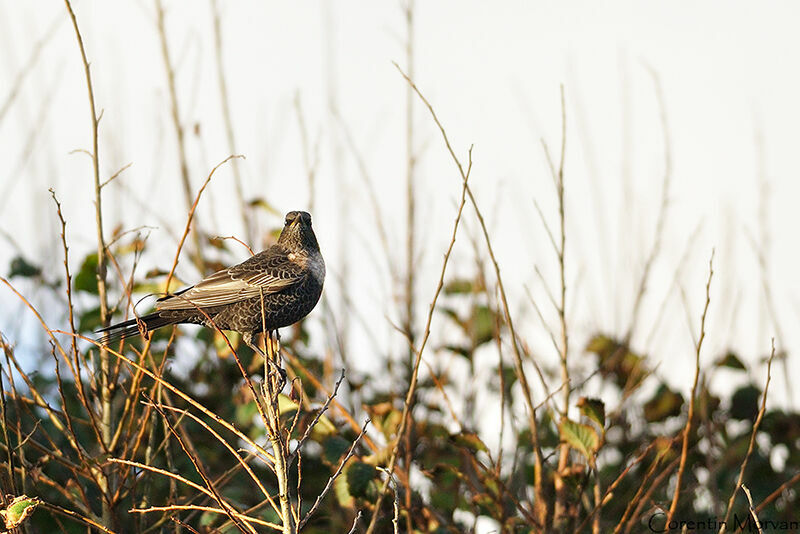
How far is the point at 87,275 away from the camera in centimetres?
357

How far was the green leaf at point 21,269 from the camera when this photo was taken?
13.2ft

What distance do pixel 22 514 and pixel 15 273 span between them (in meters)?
1.94

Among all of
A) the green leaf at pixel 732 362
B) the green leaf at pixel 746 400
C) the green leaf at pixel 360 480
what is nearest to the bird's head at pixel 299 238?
the green leaf at pixel 360 480

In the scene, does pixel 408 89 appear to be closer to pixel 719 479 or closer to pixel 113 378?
pixel 113 378

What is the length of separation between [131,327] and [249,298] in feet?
1.26

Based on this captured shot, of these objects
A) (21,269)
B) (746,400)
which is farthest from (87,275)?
(746,400)

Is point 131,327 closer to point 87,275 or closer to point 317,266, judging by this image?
point 317,266

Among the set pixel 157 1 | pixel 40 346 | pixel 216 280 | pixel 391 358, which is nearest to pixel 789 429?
pixel 391 358

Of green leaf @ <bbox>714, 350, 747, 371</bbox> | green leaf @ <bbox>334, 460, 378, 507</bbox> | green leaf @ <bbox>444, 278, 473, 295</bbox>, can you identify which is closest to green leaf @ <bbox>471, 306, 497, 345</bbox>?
green leaf @ <bbox>444, 278, 473, 295</bbox>

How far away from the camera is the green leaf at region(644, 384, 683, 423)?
15.3ft

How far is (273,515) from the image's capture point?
123 inches

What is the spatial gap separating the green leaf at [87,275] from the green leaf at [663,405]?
292cm

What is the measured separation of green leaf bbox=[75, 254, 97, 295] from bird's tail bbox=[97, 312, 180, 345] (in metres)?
0.72

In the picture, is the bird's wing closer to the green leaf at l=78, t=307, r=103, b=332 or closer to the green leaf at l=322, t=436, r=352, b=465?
the green leaf at l=322, t=436, r=352, b=465
